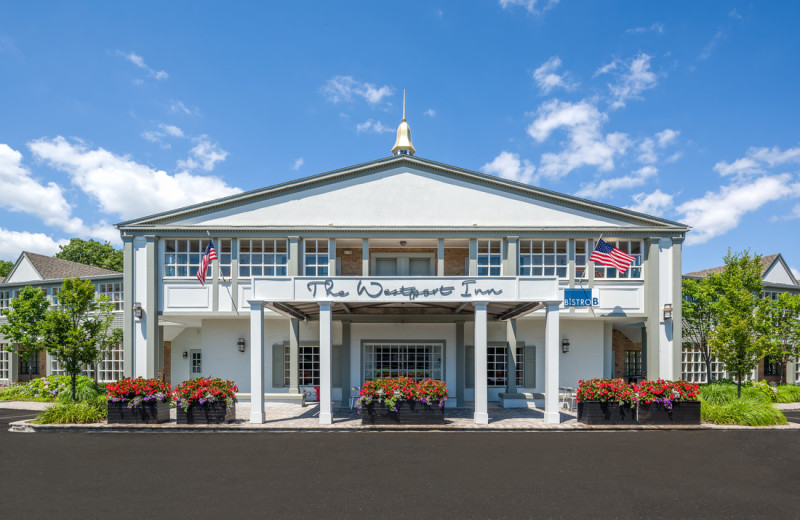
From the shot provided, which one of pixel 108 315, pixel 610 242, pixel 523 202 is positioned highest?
pixel 523 202

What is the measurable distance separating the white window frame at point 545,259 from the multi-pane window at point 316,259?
7392mm

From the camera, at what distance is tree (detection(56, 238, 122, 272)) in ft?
162

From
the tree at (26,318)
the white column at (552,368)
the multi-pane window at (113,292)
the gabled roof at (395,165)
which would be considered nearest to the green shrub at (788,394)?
the gabled roof at (395,165)

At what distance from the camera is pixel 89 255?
49.9 meters

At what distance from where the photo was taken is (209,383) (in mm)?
13688

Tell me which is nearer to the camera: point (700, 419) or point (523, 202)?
point (700, 419)

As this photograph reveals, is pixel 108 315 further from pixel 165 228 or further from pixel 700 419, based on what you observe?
pixel 700 419

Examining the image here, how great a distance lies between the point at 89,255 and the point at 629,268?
5180 cm

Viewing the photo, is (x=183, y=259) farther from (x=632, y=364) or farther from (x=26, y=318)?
(x=632, y=364)

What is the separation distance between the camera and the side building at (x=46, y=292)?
21688 mm

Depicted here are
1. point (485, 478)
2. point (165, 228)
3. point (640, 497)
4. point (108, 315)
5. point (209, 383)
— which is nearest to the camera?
point (640, 497)

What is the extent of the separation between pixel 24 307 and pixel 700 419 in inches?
1025

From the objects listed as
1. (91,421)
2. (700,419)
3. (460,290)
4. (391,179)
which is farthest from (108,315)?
(700,419)

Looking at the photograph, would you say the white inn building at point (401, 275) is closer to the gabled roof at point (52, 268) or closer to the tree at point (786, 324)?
the tree at point (786, 324)
